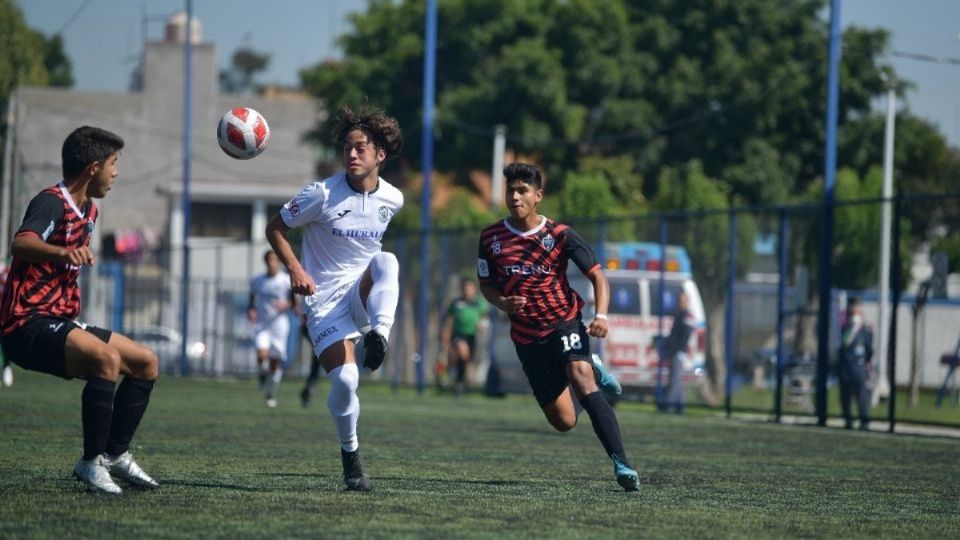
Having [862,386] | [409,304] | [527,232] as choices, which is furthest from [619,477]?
[409,304]

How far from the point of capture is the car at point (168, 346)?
122ft

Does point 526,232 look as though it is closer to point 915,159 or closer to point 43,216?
point 43,216

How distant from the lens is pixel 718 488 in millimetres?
9148

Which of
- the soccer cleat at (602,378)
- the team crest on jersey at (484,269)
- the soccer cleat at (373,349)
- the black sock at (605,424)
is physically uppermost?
the team crest on jersey at (484,269)

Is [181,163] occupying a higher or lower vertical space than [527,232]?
higher

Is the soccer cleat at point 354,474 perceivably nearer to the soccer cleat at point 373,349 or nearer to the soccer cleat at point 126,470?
the soccer cleat at point 373,349

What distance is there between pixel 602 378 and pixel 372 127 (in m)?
2.07

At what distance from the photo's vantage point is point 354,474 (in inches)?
323

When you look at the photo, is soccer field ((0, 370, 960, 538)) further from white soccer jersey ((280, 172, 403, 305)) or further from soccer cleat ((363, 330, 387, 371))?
white soccer jersey ((280, 172, 403, 305))

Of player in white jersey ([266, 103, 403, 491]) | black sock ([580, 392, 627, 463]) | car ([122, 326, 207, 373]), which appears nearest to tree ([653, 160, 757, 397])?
black sock ([580, 392, 627, 463])

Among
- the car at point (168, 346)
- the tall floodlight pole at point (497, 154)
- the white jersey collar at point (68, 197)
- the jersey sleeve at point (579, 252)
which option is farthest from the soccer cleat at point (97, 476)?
the tall floodlight pole at point (497, 154)

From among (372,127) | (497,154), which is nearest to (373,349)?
(372,127)

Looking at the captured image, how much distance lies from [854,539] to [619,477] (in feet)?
6.28

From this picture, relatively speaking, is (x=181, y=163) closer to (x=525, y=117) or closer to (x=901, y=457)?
(x=525, y=117)
